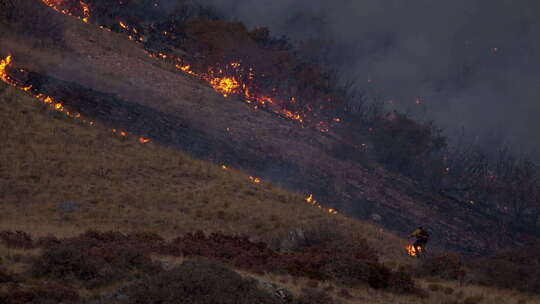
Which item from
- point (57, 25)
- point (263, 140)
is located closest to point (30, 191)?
point (263, 140)

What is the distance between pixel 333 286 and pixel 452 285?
20.5 feet

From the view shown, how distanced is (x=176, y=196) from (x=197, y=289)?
15.8m

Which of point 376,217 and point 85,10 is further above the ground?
point 85,10

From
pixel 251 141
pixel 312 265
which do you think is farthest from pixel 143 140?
pixel 312 265

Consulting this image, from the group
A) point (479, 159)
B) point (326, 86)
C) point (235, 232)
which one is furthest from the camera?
point (479, 159)

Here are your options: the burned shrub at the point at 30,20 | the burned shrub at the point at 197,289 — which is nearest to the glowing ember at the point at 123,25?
the burned shrub at the point at 30,20

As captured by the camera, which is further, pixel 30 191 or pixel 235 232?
pixel 235 232

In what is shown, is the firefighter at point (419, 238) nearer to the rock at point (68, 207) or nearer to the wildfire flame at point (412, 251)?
the wildfire flame at point (412, 251)

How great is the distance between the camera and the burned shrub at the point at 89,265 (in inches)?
406

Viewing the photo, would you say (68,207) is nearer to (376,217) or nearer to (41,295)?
(41,295)

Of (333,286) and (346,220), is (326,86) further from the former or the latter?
(333,286)

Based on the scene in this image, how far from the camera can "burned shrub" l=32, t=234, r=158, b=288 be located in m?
10.3

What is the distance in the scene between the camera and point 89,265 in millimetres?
10602

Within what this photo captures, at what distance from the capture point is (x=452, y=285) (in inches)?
688
